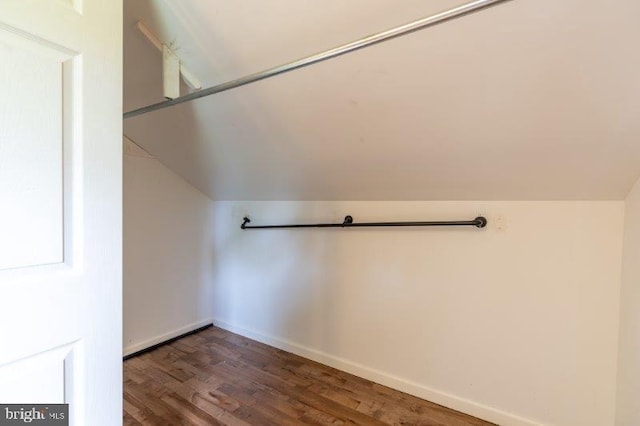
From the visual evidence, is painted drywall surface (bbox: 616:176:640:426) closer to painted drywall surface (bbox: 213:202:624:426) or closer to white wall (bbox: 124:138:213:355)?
painted drywall surface (bbox: 213:202:624:426)

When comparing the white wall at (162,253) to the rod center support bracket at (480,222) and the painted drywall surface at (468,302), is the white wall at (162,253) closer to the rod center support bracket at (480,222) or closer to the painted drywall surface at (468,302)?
the painted drywall surface at (468,302)

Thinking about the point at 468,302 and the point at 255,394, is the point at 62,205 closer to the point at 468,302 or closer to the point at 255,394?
the point at 255,394

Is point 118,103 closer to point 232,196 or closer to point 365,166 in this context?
point 365,166

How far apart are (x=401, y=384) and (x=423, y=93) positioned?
5.83 feet

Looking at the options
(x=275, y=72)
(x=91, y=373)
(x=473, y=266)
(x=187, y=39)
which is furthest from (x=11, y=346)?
(x=473, y=266)

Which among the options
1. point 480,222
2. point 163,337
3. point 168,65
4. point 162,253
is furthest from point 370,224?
point 163,337

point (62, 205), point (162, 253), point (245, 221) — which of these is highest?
point (62, 205)

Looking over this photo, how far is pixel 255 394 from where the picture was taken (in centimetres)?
198

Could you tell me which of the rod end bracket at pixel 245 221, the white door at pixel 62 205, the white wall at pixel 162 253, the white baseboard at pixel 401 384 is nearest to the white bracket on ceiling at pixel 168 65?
the white door at pixel 62 205

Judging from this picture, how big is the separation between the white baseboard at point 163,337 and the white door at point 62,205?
5.84 feet

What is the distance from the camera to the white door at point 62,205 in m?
0.75

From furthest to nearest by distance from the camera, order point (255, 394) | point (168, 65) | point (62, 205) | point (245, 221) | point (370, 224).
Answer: point (245, 221)
point (370, 224)
point (255, 394)
point (168, 65)
point (62, 205)

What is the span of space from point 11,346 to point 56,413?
0.25 metres

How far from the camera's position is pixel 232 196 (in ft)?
9.38
